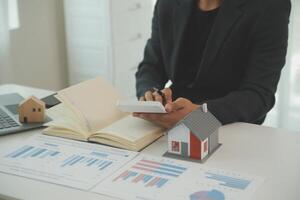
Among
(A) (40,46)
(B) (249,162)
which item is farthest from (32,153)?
(A) (40,46)

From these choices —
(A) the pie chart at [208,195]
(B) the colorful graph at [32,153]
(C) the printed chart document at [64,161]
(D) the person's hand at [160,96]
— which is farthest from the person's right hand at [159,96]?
(A) the pie chart at [208,195]

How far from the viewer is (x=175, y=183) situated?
1.26 metres

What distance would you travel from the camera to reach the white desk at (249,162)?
48.7 inches

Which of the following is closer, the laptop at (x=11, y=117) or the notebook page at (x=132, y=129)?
the notebook page at (x=132, y=129)

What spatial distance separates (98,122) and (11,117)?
33 cm

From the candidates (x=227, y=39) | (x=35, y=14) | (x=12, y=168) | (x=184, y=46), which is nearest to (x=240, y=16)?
(x=227, y=39)

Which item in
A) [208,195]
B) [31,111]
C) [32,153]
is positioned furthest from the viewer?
[31,111]

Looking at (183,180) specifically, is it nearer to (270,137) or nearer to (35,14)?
(270,137)

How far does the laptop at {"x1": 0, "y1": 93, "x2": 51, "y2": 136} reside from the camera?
1636mm

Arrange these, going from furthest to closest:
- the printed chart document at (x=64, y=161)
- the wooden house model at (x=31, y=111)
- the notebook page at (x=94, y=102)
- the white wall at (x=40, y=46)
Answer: the white wall at (x=40, y=46) → the wooden house model at (x=31, y=111) → the notebook page at (x=94, y=102) → the printed chart document at (x=64, y=161)

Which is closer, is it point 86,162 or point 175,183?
point 175,183

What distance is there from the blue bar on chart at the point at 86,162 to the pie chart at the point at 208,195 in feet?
0.89

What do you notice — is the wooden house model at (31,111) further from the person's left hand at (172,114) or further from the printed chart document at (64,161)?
the person's left hand at (172,114)

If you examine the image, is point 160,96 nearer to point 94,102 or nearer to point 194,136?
point 94,102
